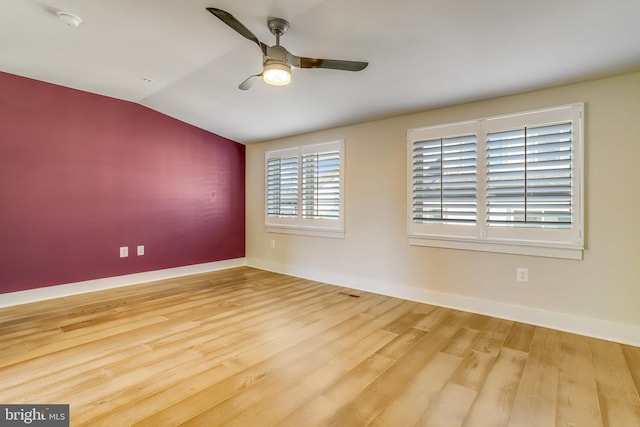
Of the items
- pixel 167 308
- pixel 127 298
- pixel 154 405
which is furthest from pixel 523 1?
pixel 127 298

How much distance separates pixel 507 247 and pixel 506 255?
8 centimetres

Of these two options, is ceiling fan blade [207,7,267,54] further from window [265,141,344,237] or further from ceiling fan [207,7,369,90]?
window [265,141,344,237]

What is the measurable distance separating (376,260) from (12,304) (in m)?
3.98

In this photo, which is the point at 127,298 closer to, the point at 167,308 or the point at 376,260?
the point at 167,308

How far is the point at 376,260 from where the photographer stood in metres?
3.91

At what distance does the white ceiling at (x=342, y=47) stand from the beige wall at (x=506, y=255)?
0.94 feet

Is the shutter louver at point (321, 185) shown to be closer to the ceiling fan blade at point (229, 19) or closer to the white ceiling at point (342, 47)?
the white ceiling at point (342, 47)

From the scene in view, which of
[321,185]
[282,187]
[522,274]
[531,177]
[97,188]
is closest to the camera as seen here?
[531,177]

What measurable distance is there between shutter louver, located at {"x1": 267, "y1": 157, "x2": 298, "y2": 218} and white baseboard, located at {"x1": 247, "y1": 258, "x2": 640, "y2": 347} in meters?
1.12

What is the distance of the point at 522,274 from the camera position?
293 centimetres

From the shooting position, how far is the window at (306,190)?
430cm

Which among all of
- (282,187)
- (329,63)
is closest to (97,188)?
(282,187)

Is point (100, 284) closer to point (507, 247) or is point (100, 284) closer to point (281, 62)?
point (281, 62)

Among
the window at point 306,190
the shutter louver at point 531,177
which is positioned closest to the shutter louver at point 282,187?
the window at point 306,190
